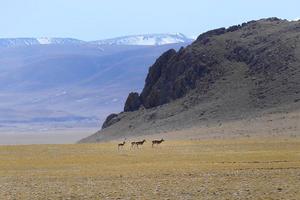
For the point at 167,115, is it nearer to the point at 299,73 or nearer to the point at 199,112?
the point at 199,112

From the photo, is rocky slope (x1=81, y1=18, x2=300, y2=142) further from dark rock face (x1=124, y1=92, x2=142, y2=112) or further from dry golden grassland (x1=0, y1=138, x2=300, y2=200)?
dry golden grassland (x1=0, y1=138, x2=300, y2=200)

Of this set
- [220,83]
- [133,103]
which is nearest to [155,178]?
[220,83]

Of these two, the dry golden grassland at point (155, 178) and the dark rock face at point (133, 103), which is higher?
the dark rock face at point (133, 103)

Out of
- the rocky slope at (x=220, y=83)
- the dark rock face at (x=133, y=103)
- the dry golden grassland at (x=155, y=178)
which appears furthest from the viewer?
the dark rock face at (x=133, y=103)

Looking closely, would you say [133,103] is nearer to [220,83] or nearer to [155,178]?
[220,83]

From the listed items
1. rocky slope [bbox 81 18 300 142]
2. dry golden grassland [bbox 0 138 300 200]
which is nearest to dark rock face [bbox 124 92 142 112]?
rocky slope [bbox 81 18 300 142]

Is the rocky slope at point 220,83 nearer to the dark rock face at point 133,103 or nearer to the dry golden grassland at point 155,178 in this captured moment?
the dark rock face at point 133,103

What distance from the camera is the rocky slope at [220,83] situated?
11319cm

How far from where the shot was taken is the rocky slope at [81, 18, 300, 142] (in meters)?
113

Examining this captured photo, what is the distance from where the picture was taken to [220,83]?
125500 mm

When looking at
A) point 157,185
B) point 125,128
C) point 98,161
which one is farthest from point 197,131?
point 157,185

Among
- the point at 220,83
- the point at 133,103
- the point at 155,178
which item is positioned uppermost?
the point at 220,83

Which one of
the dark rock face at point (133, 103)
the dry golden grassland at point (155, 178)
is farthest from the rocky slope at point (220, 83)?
the dry golden grassland at point (155, 178)

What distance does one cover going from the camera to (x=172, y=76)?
138m
